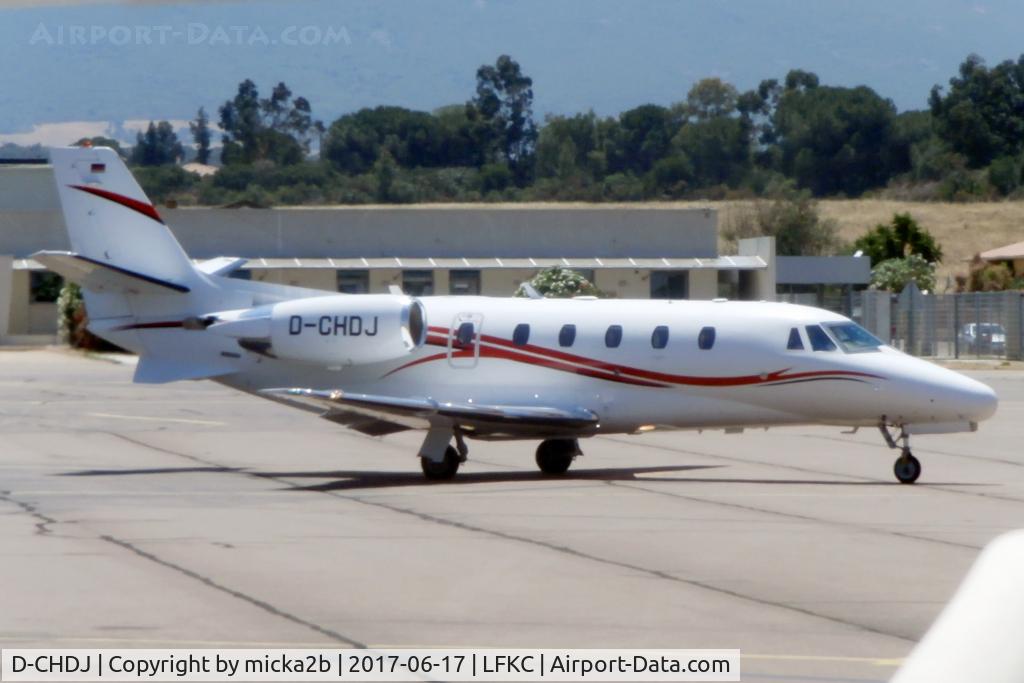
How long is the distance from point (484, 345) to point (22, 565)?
8.52m

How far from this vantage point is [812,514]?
14.5m

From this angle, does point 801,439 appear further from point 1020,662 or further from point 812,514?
point 1020,662

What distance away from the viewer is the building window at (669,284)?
57750mm

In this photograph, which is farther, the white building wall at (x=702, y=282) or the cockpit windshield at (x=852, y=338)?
the white building wall at (x=702, y=282)

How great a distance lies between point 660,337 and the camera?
18203mm

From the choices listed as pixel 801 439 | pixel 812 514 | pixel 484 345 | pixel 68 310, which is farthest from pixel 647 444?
pixel 68 310

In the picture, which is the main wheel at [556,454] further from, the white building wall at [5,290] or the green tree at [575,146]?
the green tree at [575,146]

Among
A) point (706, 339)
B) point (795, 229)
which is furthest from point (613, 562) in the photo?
point (795, 229)

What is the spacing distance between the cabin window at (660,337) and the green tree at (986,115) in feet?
355

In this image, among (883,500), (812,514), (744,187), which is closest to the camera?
(812,514)

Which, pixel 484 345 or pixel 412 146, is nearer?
pixel 484 345

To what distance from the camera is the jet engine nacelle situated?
1877 cm

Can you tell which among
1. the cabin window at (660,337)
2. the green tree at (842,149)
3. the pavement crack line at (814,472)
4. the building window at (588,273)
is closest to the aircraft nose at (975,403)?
the pavement crack line at (814,472)

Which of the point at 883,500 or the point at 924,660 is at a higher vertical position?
the point at 924,660
